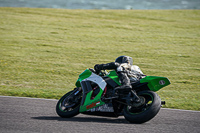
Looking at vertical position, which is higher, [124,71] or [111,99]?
[124,71]

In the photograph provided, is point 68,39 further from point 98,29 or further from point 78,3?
point 78,3

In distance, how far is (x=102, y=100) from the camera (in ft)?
20.5

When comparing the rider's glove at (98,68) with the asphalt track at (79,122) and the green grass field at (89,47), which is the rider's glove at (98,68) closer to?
the asphalt track at (79,122)

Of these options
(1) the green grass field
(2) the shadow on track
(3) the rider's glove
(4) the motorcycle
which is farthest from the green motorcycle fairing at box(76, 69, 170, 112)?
(1) the green grass field

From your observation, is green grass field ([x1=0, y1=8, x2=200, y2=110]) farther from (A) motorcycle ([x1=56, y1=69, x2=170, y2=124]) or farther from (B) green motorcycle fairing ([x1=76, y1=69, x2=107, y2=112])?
(B) green motorcycle fairing ([x1=76, y1=69, x2=107, y2=112])

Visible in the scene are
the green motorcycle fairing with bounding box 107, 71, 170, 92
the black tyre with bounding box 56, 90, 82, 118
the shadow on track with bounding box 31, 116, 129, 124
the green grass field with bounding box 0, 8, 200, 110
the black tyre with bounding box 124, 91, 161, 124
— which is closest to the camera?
the black tyre with bounding box 124, 91, 161, 124

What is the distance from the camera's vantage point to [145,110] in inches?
217

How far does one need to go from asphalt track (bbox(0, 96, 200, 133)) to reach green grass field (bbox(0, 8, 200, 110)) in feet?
5.88

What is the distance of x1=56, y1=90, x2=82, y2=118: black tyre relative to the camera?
648 centimetres

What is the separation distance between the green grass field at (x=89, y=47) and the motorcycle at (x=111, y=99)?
8.55 feet

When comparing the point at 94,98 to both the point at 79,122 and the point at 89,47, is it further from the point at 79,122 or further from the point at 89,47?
the point at 89,47

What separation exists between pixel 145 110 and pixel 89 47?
1296 centimetres

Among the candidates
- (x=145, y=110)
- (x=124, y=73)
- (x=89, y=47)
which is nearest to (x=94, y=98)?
(x=124, y=73)

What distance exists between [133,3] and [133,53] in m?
23.4
